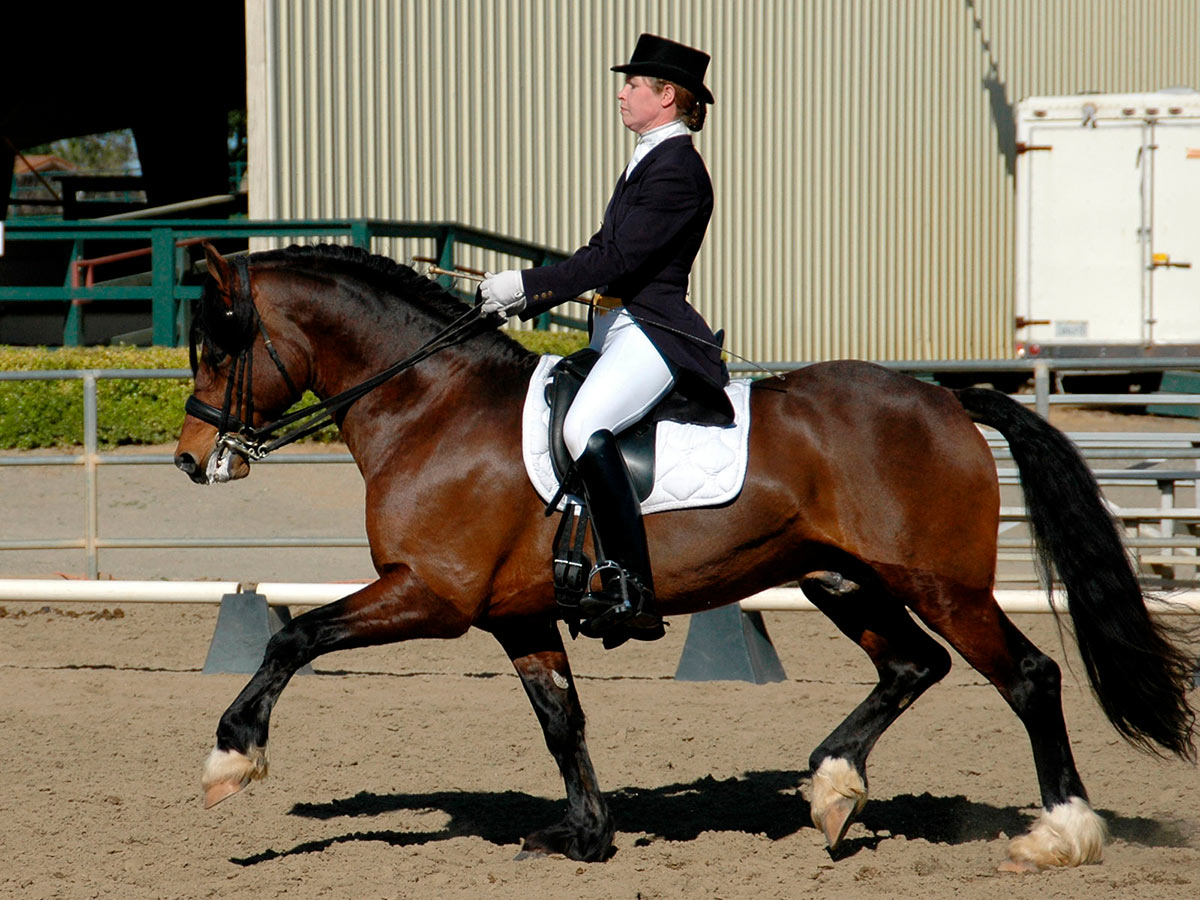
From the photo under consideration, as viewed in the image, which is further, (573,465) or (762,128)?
(762,128)

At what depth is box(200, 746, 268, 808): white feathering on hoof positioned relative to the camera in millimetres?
4105

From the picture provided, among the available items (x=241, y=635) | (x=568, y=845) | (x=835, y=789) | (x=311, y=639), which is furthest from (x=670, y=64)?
(x=241, y=635)

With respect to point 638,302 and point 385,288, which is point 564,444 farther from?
point 385,288

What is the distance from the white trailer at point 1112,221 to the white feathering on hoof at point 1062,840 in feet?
38.9

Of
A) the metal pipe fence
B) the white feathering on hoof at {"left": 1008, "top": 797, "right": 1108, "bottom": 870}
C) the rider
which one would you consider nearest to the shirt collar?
the rider

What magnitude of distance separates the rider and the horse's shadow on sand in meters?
0.92

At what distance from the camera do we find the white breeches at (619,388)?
13.9 feet

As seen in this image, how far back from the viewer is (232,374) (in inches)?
177

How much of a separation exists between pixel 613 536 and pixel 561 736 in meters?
0.81

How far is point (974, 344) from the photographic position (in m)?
19.4

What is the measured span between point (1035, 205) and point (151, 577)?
1041 centimetres

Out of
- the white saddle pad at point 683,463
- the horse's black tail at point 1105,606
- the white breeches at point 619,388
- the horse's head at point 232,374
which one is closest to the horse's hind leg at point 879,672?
the horse's black tail at point 1105,606

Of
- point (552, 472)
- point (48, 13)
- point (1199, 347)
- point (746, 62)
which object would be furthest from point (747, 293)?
point (552, 472)

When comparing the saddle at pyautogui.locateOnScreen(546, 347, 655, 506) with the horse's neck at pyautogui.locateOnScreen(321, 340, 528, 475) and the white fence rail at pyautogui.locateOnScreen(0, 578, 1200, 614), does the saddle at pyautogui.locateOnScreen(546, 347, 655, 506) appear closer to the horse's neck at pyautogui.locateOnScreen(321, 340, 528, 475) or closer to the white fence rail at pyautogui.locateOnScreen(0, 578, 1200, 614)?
the horse's neck at pyautogui.locateOnScreen(321, 340, 528, 475)
